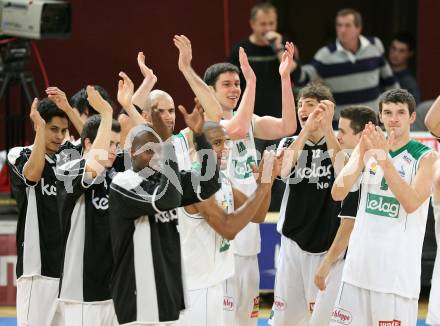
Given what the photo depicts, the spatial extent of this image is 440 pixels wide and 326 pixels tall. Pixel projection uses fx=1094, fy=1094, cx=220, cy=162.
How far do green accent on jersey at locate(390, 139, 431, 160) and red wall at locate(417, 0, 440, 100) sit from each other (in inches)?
242

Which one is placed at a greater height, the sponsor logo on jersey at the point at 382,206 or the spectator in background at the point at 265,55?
the spectator in background at the point at 265,55

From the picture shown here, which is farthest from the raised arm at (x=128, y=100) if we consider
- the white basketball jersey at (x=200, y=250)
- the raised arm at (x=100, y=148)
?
the white basketball jersey at (x=200, y=250)

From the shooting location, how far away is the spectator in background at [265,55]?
11445 mm

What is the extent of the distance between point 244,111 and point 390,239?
1.63 m

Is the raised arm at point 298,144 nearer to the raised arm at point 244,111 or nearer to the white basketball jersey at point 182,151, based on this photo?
the raised arm at point 244,111

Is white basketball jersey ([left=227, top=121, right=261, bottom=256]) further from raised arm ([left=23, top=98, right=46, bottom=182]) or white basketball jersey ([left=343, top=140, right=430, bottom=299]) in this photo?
raised arm ([left=23, top=98, right=46, bottom=182])

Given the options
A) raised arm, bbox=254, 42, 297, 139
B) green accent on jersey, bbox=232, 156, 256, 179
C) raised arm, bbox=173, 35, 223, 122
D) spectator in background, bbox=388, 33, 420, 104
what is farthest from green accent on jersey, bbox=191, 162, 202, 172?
spectator in background, bbox=388, 33, 420, 104

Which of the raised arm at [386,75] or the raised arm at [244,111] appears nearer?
the raised arm at [244,111]

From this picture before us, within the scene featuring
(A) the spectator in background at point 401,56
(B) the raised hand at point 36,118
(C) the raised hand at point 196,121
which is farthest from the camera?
(A) the spectator in background at point 401,56

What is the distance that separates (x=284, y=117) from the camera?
27.8 feet

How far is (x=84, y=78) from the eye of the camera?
13.3 metres

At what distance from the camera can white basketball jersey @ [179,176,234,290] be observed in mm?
7234

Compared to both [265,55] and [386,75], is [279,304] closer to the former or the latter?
[265,55]

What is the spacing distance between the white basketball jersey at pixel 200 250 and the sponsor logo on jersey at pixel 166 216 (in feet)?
2.66
